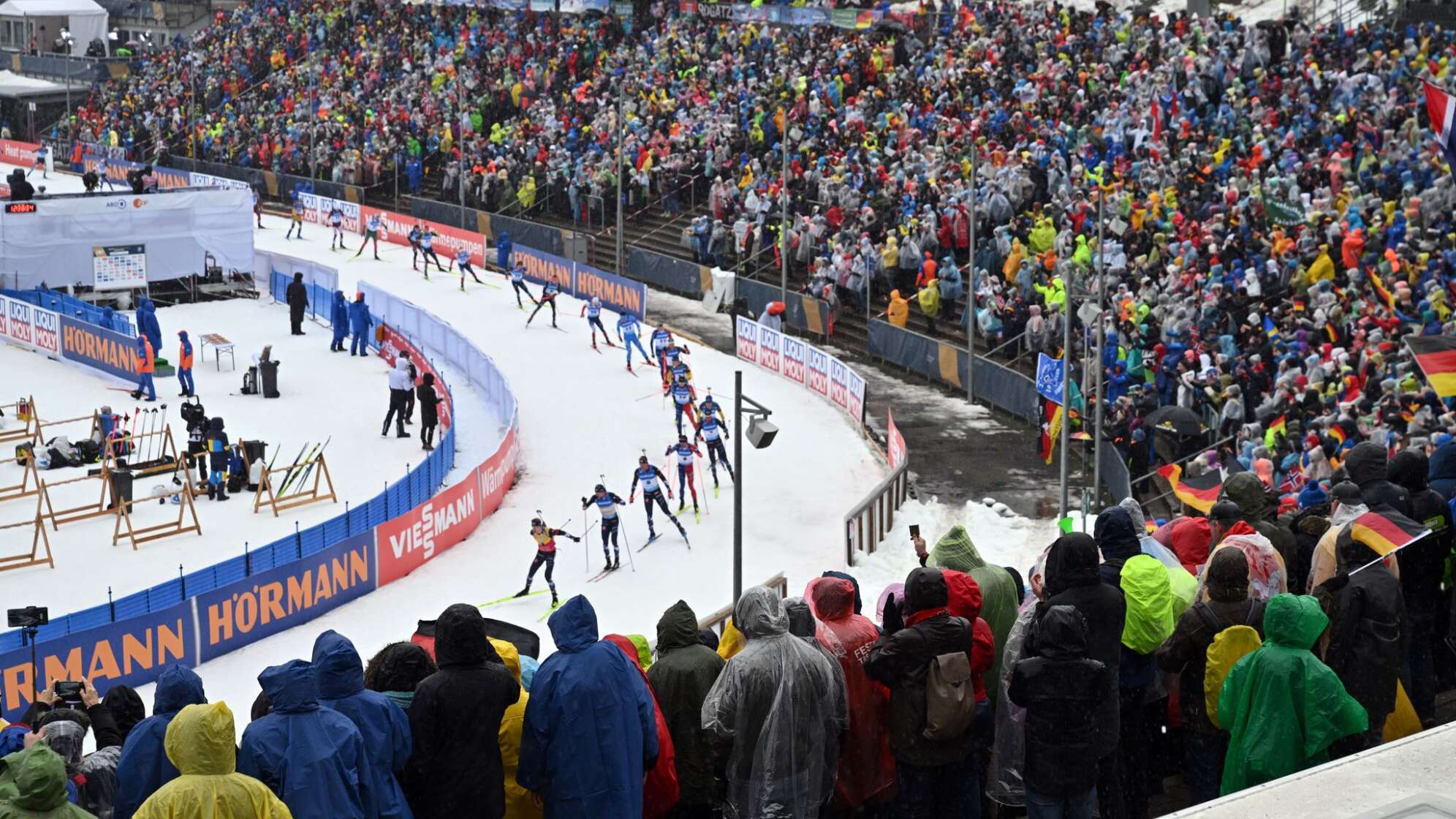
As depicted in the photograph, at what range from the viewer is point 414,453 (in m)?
32.0

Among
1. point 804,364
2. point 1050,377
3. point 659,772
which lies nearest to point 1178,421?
point 1050,377

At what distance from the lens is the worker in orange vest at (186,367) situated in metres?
34.7

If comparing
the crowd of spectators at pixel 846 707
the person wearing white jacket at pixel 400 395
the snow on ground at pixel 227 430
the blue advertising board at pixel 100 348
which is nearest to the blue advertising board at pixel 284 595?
the snow on ground at pixel 227 430

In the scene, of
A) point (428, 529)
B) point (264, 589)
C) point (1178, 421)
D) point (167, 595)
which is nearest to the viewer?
point (167, 595)

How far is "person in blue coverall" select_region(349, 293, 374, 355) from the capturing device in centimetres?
3994

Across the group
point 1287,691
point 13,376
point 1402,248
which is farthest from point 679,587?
point 13,376

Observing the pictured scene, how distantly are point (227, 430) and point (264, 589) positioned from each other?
12123mm

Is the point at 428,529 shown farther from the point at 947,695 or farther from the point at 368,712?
the point at 368,712

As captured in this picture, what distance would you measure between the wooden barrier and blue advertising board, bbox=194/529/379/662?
5.19 meters

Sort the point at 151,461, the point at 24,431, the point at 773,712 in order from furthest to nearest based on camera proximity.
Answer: the point at 24,431 < the point at 151,461 < the point at 773,712

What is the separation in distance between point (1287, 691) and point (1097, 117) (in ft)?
101

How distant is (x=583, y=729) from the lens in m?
8.37

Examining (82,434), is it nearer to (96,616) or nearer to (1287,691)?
(96,616)

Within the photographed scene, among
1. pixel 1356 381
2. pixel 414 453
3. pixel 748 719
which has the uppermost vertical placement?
pixel 748 719
